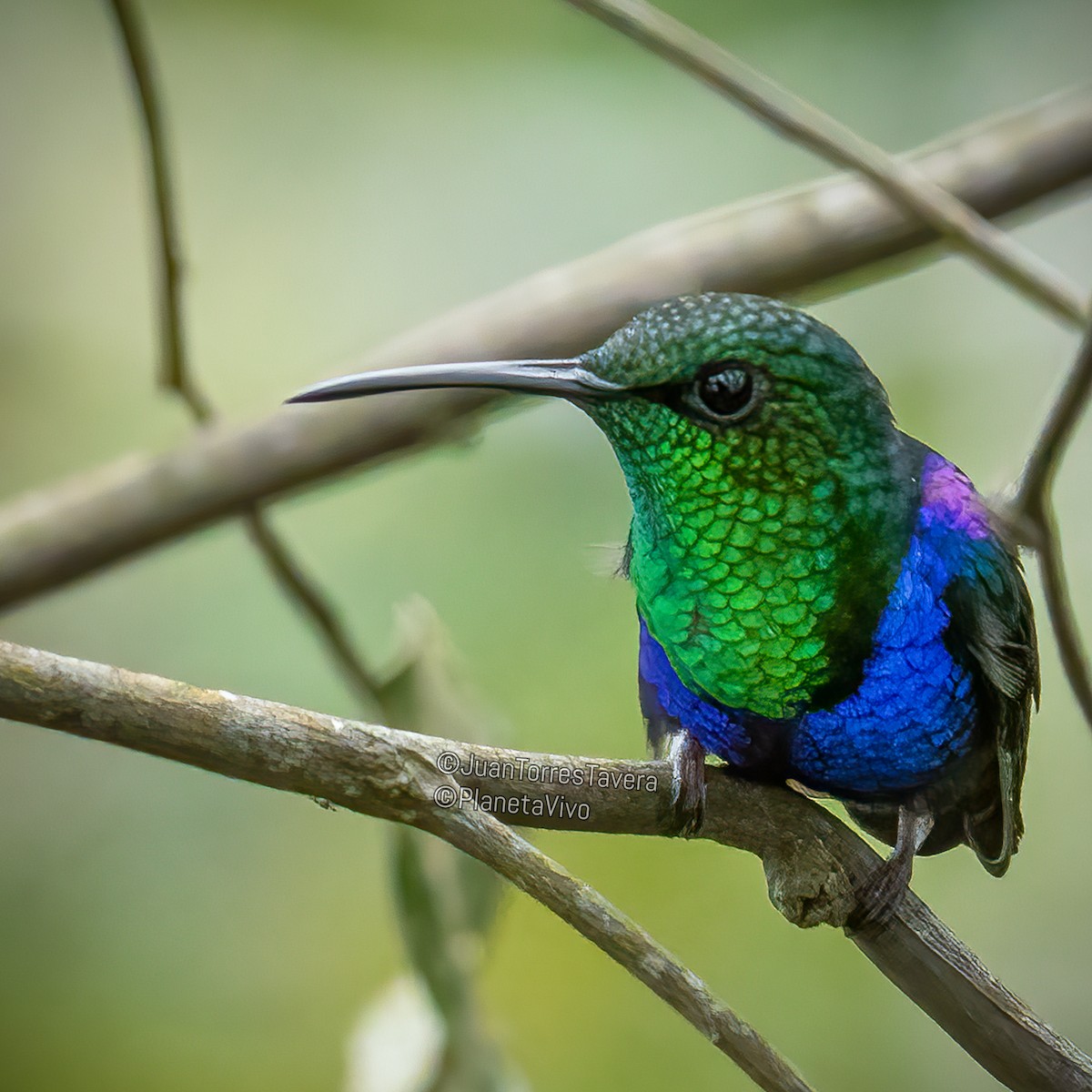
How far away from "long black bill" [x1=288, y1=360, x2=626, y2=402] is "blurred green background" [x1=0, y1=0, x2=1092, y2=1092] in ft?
1.56

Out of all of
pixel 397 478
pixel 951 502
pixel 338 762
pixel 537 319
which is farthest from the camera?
pixel 397 478

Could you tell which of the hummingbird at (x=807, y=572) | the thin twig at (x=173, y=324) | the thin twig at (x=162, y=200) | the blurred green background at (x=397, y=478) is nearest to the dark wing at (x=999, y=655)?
the hummingbird at (x=807, y=572)

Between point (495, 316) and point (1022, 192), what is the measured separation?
0.55 meters

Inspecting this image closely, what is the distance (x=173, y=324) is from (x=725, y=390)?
2.39ft

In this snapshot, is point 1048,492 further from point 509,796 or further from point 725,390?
point 509,796

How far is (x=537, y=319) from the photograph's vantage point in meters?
1.21

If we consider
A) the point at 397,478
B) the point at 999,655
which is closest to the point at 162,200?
the point at 397,478

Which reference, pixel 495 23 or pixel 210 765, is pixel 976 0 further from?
pixel 210 765

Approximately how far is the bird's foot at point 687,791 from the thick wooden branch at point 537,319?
2.09 feet

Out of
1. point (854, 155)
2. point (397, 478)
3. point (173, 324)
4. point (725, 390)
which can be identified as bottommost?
point (397, 478)

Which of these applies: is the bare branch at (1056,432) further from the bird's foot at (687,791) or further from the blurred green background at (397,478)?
the blurred green background at (397,478)

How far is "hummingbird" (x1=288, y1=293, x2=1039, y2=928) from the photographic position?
0.58 meters

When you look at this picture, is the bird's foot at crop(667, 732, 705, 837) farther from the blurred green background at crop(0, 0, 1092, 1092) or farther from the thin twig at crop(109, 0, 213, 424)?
the thin twig at crop(109, 0, 213, 424)

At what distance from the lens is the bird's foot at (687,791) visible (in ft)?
1.92
